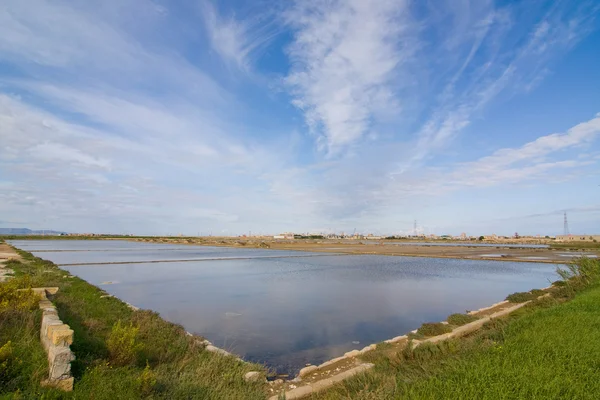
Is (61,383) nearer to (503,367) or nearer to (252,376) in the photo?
(252,376)

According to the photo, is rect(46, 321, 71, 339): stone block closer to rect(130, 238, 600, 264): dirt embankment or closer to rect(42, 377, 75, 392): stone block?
rect(42, 377, 75, 392): stone block

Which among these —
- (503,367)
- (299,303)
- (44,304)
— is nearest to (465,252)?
(299,303)

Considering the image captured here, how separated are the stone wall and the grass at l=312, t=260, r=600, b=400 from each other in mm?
4071

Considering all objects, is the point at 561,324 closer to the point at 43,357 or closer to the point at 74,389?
the point at 74,389

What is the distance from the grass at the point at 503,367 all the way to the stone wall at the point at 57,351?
4.07m

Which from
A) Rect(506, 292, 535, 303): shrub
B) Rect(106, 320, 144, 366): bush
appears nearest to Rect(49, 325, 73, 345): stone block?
Rect(106, 320, 144, 366): bush

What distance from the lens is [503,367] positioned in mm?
5539

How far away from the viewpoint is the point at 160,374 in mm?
6363

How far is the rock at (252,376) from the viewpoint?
6863mm

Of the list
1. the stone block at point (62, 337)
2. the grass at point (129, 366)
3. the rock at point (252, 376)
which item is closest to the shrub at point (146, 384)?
the grass at point (129, 366)

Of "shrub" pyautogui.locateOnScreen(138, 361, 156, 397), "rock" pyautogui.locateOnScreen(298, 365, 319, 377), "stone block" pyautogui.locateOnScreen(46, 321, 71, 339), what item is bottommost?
"rock" pyautogui.locateOnScreen(298, 365, 319, 377)

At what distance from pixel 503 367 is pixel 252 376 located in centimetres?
465

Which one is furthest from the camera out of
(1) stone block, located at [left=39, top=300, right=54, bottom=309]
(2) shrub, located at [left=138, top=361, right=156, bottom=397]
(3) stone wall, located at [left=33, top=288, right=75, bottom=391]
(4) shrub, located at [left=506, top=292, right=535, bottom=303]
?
(4) shrub, located at [left=506, top=292, right=535, bottom=303]

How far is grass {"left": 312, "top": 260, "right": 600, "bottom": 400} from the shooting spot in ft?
15.7
